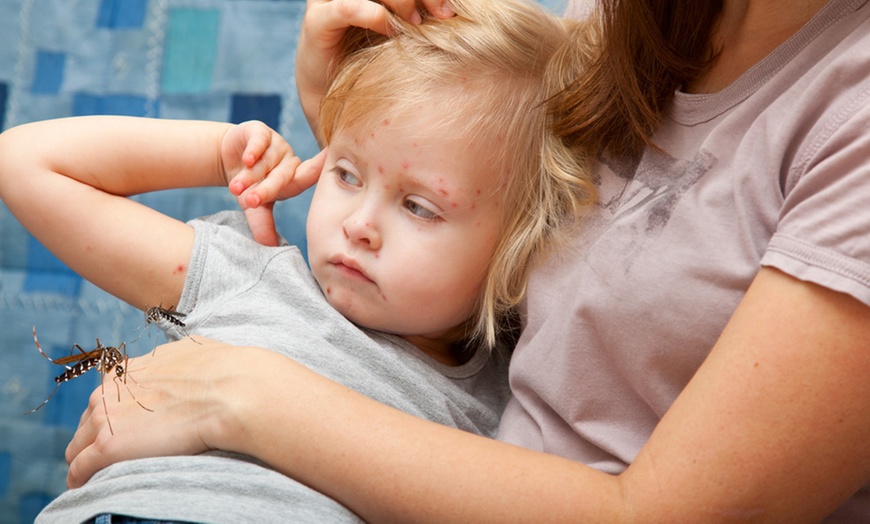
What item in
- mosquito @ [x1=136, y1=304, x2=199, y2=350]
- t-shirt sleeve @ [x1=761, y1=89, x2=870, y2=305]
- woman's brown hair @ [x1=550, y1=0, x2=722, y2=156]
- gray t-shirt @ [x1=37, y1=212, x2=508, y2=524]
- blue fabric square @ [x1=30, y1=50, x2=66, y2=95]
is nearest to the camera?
t-shirt sleeve @ [x1=761, y1=89, x2=870, y2=305]

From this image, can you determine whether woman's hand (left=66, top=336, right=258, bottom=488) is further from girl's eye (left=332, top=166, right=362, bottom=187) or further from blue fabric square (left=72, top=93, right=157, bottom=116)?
blue fabric square (left=72, top=93, right=157, bottom=116)

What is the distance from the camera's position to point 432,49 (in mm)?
1120

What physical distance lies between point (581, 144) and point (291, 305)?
405 mm

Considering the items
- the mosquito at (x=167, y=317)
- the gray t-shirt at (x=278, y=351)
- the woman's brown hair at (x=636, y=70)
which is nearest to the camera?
the gray t-shirt at (x=278, y=351)

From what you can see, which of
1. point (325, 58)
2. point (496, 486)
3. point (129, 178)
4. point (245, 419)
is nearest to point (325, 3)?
point (325, 58)

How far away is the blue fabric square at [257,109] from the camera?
5.45ft

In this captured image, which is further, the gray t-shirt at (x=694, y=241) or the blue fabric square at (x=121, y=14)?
the blue fabric square at (x=121, y=14)

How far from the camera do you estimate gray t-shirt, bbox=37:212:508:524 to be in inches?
34.2

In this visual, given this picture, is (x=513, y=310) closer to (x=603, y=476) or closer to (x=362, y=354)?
(x=362, y=354)

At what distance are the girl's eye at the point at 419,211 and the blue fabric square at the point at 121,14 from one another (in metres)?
0.90

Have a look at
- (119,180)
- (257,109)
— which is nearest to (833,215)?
(119,180)

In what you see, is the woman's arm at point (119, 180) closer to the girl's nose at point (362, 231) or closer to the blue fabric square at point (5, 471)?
the girl's nose at point (362, 231)

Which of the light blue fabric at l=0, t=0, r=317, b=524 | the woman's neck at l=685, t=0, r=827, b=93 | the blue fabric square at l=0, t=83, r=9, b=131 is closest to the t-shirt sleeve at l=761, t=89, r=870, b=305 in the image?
the woman's neck at l=685, t=0, r=827, b=93

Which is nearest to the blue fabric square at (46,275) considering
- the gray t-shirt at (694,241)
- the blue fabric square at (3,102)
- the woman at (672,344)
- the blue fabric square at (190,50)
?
the blue fabric square at (3,102)
